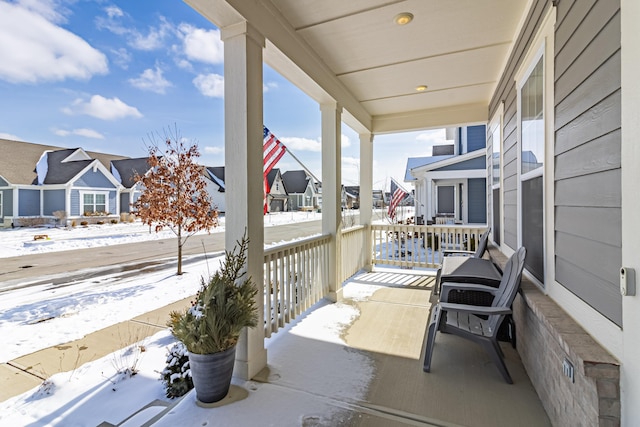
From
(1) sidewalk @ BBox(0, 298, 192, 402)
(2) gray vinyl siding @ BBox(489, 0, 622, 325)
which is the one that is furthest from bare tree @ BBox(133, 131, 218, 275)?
(2) gray vinyl siding @ BBox(489, 0, 622, 325)

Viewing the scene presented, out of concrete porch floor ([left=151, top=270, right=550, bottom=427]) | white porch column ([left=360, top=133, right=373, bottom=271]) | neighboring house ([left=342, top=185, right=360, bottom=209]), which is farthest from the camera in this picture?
neighboring house ([left=342, top=185, right=360, bottom=209])

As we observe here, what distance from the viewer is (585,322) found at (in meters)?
1.55

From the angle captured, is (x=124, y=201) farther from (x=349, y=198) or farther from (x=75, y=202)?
(x=349, y=198)

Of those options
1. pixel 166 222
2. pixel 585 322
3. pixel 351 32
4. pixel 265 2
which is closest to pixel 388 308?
pixel 585 322

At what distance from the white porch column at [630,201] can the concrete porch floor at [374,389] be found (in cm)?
91

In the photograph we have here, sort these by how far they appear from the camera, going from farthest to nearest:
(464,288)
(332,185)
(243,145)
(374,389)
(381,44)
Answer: (332,185) < (381,44) < (464,288) < (243,145) < (374,389)

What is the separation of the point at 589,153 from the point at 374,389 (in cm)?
198

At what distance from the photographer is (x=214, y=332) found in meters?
1.97

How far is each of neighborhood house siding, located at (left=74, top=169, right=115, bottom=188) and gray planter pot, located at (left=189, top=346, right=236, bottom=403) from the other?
1884 centimetres

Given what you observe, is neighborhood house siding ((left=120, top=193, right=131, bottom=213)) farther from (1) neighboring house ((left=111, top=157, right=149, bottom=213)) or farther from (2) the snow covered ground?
(2) the snow covered ground

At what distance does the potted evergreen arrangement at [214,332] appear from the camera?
1979mm

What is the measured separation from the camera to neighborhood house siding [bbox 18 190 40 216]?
15.3 m

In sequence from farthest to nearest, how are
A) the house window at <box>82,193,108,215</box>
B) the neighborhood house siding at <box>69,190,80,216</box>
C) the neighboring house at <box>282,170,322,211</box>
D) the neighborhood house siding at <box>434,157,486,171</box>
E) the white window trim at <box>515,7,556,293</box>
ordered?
1. the neighboring house at <box>282,170,322,211</box>
2. the house window at <box>82,193,108,215</box>
3. the neighborhood house siding at <box>69,190,80,216</box>
4. the neighborhood house siding at <box>434,157,486,171</box>
5. the white window trim at <box>515,7,556,293</box>

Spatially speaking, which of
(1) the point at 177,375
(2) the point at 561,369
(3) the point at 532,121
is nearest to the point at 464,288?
(2) the point at 561,369
